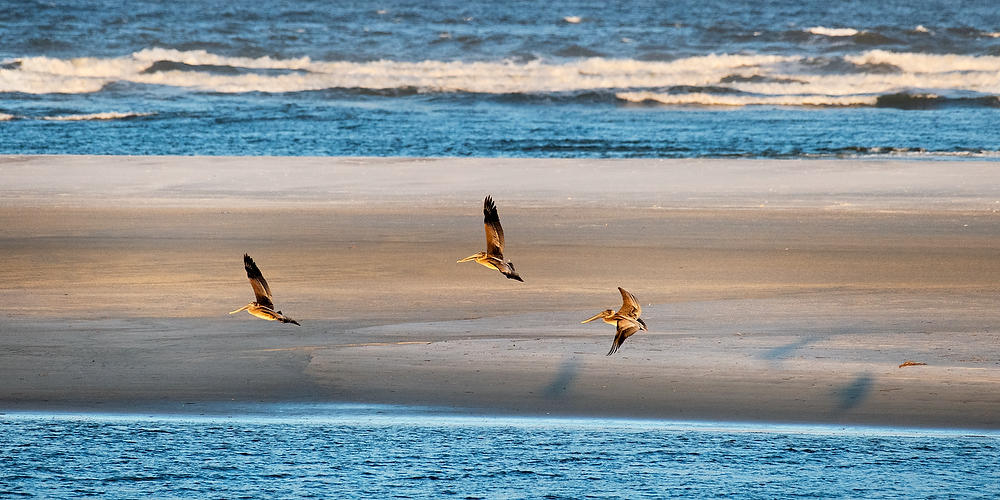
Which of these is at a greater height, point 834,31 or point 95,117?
point 834,31

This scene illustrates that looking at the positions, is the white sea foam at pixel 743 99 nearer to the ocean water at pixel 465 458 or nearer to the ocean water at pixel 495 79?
the ocean water at pixel 495 79

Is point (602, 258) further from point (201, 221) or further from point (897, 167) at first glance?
point (897, 167)

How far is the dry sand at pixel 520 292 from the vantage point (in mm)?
6688

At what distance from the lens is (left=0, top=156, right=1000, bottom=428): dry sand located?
6.69 meters

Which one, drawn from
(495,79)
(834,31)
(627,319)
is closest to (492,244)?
(627,319)

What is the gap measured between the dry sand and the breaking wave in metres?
14.1

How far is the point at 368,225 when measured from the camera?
11242 mm

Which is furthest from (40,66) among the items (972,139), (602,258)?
(602,258)

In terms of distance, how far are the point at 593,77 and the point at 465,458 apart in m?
28.3

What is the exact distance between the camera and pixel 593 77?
3319 centimetres

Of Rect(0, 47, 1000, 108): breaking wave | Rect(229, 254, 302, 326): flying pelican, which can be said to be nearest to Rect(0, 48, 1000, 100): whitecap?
Rect(0, 47, 1000, 108): breaking wave

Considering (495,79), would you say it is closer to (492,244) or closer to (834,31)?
(834,31)

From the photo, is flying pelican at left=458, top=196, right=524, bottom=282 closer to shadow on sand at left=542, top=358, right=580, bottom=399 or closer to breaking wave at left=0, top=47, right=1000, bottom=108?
shadow on sand at left=542, top=358, right=580, bottom=399

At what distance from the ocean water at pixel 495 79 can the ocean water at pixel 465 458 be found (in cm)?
1175
